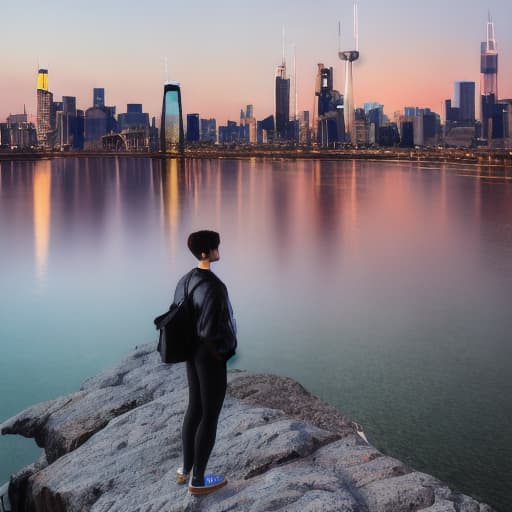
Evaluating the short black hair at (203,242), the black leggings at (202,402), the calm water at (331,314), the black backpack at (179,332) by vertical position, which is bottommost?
the calm water at (331,314)


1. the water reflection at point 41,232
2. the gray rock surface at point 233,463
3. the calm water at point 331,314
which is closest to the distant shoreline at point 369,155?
the water reflection at point 41,232

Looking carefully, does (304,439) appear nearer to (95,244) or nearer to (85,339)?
(85,339)

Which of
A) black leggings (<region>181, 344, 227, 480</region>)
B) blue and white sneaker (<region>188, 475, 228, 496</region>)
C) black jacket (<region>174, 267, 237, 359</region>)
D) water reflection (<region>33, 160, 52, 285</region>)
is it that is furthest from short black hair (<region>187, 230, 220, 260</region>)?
water reflection (<region>33, 160, 52, 285</region>)

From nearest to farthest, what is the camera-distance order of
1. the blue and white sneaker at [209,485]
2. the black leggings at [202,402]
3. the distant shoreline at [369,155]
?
the black leggings at [202,402] → the blue and white sneaker at [209,485] → the distant shoreline at [369,155]

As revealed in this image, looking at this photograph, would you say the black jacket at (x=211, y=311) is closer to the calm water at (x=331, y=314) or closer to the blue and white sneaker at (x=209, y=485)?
the blue and white sneaker at (x=209, y=485)

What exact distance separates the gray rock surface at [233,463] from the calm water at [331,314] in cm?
185

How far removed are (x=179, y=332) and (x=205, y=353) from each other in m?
0.18

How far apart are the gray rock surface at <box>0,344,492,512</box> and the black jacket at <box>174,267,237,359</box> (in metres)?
0.87

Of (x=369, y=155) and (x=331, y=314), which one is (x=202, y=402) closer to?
(x=331, y=314)

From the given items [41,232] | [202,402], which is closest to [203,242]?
[202,402]

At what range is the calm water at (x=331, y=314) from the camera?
841cm

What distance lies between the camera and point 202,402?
13.8 feet

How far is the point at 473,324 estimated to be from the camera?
12664 mm

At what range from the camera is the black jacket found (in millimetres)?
4004
